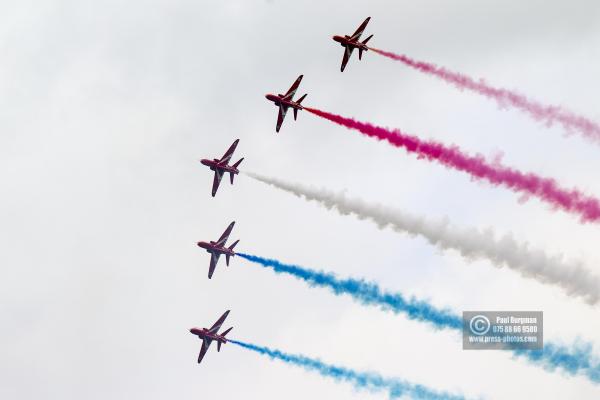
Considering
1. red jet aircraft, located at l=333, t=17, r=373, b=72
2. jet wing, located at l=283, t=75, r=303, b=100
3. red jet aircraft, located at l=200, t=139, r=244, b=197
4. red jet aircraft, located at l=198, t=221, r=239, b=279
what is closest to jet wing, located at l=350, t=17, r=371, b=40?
red jet aircraft, located at l=333, t=17, r=373, b=72

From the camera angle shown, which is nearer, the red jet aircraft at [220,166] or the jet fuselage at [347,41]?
the jet fuselage at [347,41]

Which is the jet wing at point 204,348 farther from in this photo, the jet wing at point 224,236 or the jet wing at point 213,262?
the jet wing at point 224,236

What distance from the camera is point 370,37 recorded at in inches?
3826

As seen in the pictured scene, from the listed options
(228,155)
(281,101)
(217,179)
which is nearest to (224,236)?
(217,179)

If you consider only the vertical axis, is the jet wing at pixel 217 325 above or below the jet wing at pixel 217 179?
below

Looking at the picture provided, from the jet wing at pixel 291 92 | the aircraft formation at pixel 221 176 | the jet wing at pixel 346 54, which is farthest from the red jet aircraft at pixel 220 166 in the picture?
the jet wing at pixel 346 54

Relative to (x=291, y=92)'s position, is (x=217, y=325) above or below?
below

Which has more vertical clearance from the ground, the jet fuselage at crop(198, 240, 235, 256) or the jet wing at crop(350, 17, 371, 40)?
the jet wing at crop(350, 17, 371, 40)

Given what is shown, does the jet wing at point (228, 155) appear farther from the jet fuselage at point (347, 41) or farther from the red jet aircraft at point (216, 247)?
the jet fuselage at point (347, 41)

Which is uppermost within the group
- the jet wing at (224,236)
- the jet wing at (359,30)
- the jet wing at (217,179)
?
the jet wing at (359,30)

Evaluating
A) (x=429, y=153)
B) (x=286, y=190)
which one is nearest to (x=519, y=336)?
(x=429, y=153)

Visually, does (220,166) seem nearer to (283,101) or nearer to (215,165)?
(215,165)

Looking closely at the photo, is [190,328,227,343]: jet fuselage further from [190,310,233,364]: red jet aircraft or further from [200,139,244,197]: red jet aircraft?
[200,139,244,197]: red jet aircraft

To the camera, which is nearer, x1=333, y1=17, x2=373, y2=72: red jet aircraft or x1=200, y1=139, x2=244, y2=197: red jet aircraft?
x1=333, y1=17, x2=373, y2=72: red jet aircraft
